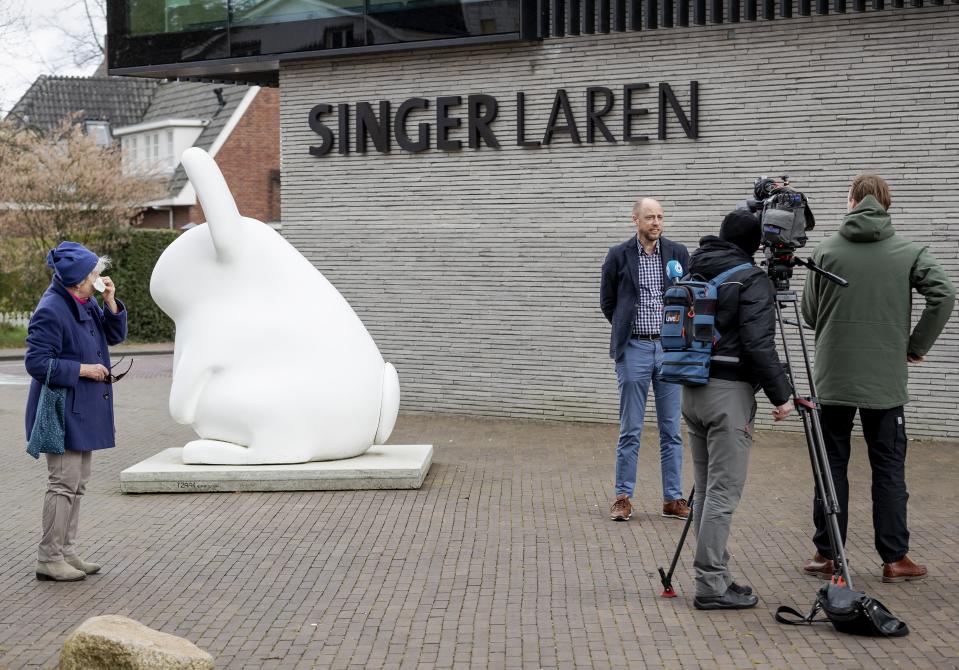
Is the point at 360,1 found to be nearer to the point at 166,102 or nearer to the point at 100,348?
the point at 100,348

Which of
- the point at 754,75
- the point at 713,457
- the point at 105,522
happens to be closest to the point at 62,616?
the point at 105,522

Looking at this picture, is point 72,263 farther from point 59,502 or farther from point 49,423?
point 59,502

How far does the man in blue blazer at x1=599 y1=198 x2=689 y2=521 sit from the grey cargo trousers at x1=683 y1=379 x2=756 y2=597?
88.4 inches

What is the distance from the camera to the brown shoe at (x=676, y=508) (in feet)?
27.6

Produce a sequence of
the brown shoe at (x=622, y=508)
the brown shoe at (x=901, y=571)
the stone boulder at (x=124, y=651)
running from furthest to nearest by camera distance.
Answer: the brown shoe at (x=622, y=508), the brown shoe at (x=901, y=571), the stone boulder at (x=124, y=651)

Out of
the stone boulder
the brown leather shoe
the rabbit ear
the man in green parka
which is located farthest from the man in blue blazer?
the stone boulder

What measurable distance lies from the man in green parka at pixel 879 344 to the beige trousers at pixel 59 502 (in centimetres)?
418

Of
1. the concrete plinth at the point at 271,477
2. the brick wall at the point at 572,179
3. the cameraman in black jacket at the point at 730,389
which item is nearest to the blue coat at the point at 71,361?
the concrete plinth at the point at 271,477

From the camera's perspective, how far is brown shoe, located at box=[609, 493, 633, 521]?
328 inches

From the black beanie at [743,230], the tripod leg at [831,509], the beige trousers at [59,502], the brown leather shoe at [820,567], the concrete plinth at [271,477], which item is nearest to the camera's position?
the tripod leg at [831,509]

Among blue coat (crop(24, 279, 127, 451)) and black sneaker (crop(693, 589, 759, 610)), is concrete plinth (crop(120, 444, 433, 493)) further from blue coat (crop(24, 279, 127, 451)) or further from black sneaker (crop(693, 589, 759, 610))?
black sneaker (crop(693, 589, 759, 610))

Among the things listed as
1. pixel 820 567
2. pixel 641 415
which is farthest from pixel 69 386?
pixel 820 567

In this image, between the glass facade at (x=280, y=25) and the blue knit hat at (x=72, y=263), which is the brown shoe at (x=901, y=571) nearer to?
the blue knit hat at (x=72, y=263)

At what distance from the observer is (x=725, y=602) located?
6090 mm
